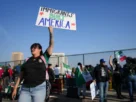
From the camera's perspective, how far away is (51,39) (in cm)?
548

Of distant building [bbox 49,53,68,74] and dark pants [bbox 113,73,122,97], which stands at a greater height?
distant building [bbox 49,53,68,74]

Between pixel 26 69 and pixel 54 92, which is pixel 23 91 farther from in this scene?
pixel 54 92

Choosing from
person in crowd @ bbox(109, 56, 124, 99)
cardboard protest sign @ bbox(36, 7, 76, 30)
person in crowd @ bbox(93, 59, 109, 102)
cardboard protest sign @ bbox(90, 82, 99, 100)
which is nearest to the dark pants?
person in crowd @ bbox(109, 56, 124, 99)

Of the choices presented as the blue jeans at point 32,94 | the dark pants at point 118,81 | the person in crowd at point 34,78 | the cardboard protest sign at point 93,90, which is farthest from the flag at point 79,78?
the blue jeans at point 32,94

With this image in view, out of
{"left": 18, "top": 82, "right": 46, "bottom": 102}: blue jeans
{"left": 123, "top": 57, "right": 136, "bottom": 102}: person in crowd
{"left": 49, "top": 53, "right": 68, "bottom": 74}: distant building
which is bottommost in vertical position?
{"left": 18, "top": 82, "right": 46, "bottom": 102}: blue jeans

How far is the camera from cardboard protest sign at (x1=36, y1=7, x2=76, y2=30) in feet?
24.2

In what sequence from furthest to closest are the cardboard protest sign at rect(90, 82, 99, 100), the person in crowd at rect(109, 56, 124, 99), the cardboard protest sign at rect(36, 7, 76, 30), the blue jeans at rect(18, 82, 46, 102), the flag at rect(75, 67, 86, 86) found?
1. the flag at rect(75, 67, 86, 86)
2. the person in crowd at rect(109, 56, 124, 99)
3. the cardboard protest sign at rect(90, 82, 99, 100)
4. the cardboard protest sign at rect(36, 7, 76, 30)
5. the blue jeans at rect(18, 82, 46, 102)

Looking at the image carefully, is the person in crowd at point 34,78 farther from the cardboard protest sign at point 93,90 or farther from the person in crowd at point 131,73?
the person in crowd at point 131,73

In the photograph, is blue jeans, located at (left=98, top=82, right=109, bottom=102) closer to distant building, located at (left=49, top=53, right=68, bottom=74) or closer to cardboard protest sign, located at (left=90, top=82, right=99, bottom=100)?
A: cardboard protest sign, located at (left=90, top=82, right=99, bottom=100)

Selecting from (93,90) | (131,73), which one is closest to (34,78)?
(93,90)

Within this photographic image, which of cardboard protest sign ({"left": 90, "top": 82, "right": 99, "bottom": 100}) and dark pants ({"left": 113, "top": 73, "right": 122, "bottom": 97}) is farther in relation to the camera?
dark pants ({"left": 113, "top": 73, "right": 122, "bottom": 97})

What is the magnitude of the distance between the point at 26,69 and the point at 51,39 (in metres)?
0.85

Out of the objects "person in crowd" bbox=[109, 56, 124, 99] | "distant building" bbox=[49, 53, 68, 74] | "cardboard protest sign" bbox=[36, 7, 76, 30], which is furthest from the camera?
"distant building" bbox=[49, 53, 68, 74]

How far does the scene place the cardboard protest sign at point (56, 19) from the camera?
7.37 meters
